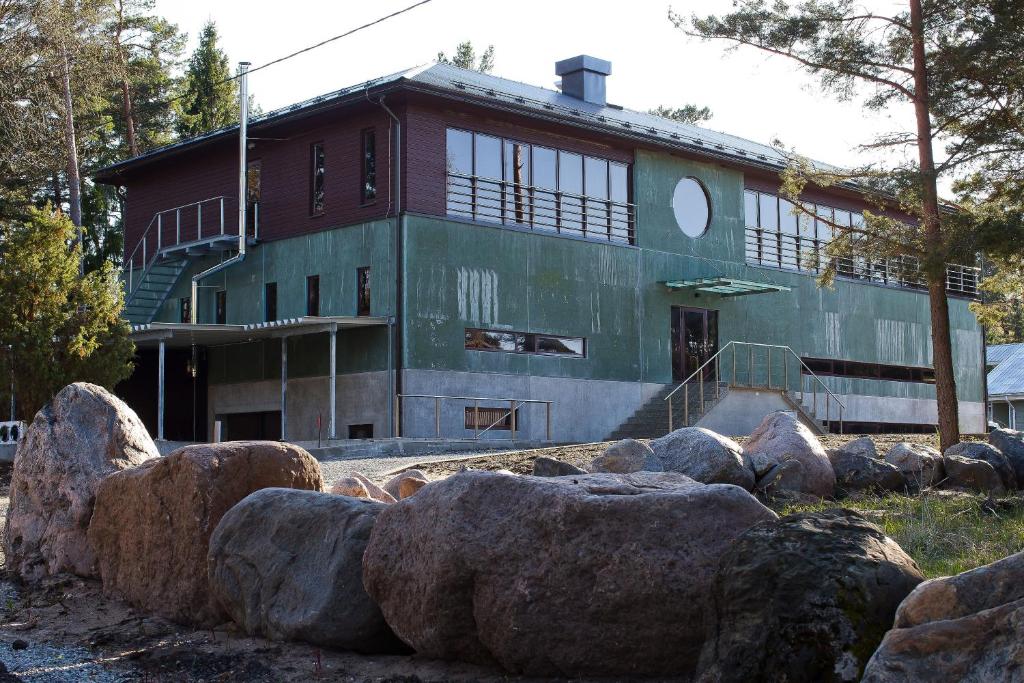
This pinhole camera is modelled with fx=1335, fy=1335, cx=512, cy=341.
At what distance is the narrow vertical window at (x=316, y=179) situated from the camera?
29.9 meters

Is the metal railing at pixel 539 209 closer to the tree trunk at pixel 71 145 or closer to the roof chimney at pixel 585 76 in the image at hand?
the roof chimney at pixel 585 76

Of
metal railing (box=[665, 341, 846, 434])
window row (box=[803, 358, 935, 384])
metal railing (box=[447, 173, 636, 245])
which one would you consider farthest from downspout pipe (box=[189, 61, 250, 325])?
window row (box=[803, 358, 935, 384])

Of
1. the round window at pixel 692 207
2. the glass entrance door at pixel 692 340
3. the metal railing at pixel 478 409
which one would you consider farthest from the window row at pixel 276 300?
the round window at pixel 692 207

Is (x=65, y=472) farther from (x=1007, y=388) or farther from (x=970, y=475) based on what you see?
(x=1007, y=388)

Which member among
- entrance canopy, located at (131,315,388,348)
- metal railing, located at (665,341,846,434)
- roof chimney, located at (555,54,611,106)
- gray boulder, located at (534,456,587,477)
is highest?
roof chimney, located at (555,54,611,106)

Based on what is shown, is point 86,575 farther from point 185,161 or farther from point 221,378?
point 185,161

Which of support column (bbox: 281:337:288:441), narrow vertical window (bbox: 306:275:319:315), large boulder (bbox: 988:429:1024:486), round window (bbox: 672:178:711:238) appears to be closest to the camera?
large boulder (bbox: 988:429:1024:486)

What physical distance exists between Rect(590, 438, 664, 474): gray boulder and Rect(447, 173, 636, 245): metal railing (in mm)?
14862

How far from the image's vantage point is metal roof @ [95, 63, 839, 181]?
27781 mm

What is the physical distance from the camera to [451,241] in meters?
28.0

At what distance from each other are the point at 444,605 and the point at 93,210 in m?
43.9

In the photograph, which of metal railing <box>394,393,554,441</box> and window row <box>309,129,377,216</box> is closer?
metal railing <box>394,393,554,441</box>

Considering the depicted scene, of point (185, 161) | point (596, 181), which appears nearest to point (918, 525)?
point (596, 181)

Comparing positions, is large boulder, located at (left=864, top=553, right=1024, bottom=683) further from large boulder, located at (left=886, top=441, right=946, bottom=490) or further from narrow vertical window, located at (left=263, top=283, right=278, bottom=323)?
narrow vertical window, located at (left=263, top=283, right=278, bottom=323)
